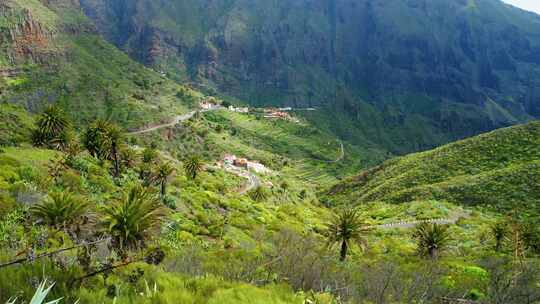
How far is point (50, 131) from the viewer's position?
46031 mm

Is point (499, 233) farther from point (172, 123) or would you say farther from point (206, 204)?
point (172, 123)

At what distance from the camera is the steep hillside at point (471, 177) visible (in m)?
71.0

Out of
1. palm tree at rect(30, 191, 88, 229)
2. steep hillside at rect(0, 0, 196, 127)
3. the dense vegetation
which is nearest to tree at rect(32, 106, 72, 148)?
the dense vegetation

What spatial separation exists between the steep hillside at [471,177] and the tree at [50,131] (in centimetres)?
6357

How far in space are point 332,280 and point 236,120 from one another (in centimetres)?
18044

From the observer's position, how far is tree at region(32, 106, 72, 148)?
45438mm

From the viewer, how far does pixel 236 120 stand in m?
190

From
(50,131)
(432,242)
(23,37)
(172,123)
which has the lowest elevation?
(432,242)

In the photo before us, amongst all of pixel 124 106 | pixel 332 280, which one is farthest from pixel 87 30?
pixel 332 280

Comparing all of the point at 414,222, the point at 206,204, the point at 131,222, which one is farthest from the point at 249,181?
the point at 131,222

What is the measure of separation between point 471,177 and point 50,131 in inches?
3015

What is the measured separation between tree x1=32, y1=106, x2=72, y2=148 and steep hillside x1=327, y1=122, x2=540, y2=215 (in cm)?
6357

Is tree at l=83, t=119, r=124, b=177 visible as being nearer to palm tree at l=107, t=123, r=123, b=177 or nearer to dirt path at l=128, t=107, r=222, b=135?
palm tree at l=107, t=123, r=123, b=177

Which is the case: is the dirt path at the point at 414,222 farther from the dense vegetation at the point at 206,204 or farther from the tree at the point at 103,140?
the tree at the point at 103,140
